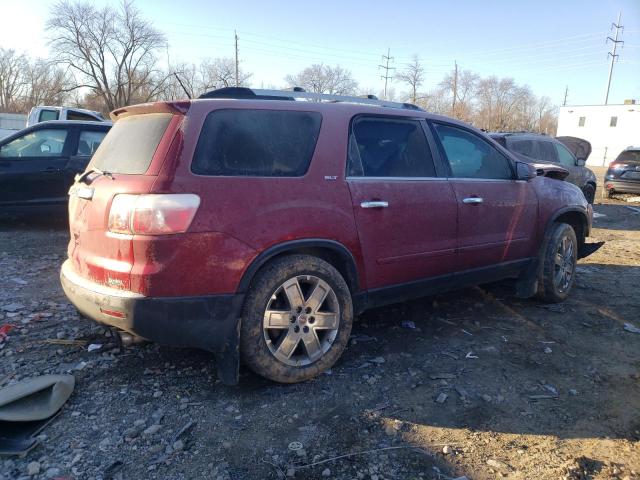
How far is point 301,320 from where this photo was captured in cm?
311

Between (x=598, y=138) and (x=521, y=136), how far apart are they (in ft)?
148

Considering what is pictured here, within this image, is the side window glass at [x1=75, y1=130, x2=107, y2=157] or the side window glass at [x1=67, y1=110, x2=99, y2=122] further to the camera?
the side window glass at [x1=67, y1=110, x2=99, y2=122]

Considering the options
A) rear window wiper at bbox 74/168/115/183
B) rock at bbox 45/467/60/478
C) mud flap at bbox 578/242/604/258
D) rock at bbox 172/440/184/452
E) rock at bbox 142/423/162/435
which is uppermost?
rear window wiper at bbox 74/168/115/183

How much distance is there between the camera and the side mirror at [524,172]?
446 cm

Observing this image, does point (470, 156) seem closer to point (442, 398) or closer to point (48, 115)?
point (442, 398)

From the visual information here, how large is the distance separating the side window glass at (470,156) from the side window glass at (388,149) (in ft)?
0.94

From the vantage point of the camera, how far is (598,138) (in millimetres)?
47188

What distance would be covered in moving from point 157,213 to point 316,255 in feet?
3.70

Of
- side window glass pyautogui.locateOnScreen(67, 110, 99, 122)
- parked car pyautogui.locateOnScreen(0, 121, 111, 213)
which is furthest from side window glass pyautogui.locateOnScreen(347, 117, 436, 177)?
side window glass pyautogui.locateOnScreen(67, 110, 99, 122)

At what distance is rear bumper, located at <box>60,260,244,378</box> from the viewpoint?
104 inches

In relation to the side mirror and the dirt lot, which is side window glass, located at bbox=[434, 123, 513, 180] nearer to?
the side mirror

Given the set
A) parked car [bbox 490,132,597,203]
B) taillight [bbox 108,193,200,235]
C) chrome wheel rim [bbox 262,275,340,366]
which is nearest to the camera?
taillight [bbox 108,193,200,235]

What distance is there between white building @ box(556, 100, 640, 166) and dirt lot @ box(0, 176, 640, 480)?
158ft

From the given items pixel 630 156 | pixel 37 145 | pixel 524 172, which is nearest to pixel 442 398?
pixel 524 172
